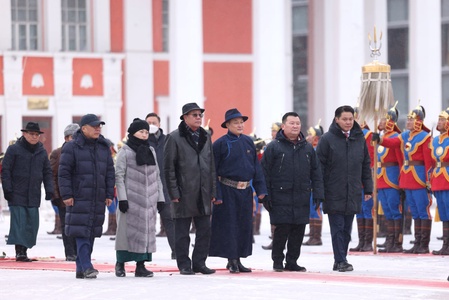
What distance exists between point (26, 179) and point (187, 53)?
18.4 metres

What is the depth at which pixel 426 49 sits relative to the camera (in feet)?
135

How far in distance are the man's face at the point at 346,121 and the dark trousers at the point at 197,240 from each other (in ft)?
6.86

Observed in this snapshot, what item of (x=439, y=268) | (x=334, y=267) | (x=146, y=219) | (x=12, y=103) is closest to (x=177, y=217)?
(x=146, y=219)

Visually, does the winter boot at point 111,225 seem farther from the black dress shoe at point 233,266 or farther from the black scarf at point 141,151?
the black scarf at point 141,151

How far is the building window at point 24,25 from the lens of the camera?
1713 inches

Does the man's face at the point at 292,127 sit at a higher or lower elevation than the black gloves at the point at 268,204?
higher

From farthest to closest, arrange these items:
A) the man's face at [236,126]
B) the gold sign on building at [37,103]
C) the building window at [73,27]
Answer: the building window at [73,27] → the gold sign on building at [37,103] → the man's face at [236,126]

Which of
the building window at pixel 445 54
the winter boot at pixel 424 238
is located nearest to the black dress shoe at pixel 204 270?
the winter boot at pixel 424 238

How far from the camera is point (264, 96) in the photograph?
38.7 m

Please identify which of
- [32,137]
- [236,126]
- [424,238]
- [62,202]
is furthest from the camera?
[424,238]

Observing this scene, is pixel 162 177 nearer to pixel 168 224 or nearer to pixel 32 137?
pixel 168 224

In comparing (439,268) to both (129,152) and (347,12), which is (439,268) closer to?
(129,152)

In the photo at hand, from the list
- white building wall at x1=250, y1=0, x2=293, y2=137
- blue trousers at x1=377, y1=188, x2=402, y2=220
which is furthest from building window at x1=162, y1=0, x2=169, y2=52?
blue trousers at x1=377, y1=188, x2=402, y2=220

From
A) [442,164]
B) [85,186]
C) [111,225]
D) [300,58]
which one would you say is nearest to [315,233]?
[442,164]
